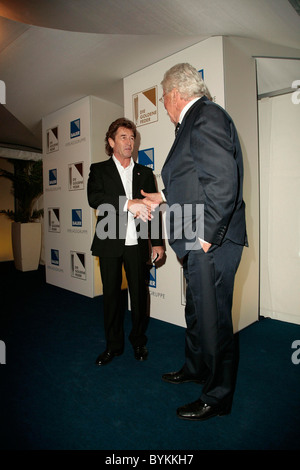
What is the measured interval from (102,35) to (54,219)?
286cm

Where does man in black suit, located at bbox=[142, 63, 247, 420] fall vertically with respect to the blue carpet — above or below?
above

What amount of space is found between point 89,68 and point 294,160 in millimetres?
2328

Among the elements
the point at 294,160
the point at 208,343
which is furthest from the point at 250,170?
the point at 208,343

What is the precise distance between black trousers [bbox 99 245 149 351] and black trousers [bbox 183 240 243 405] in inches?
29.3

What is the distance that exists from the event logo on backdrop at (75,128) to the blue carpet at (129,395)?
2611mm

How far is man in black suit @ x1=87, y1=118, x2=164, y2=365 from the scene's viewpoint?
Result: 2.13m

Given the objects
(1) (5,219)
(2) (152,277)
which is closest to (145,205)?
(2) (152,277)

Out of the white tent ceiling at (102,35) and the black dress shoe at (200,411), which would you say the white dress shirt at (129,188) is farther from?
the black dress shoe at (200,411)

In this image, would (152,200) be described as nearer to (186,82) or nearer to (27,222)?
(186,82)

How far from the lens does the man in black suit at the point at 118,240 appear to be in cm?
213

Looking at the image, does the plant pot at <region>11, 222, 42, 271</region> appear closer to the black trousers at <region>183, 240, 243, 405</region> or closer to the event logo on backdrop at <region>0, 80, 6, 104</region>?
the event logo on backdrop at <region>0, 80, 6, 104</region>

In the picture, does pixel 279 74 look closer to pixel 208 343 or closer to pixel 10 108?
pixel 208 343

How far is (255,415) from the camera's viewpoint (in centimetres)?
156

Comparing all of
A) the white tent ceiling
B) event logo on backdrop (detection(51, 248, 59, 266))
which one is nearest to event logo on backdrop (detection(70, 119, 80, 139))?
the white tent ceiling
